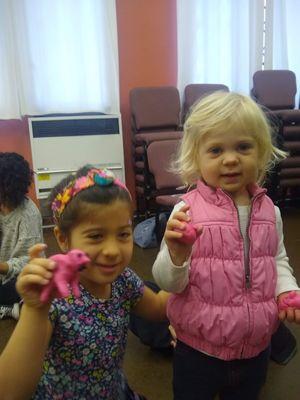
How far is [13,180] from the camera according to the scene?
208 cm

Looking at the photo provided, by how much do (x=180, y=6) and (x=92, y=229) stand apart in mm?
4031

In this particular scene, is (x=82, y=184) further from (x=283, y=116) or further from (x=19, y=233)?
(x=283, y=116)

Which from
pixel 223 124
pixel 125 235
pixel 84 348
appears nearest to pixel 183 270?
pixel 125 235

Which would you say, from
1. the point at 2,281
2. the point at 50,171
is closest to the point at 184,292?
the point at 2,281

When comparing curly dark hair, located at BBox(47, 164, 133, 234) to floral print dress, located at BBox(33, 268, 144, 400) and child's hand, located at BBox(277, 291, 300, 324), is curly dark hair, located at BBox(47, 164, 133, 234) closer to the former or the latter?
floral print dress, located at BBox(33, 268, 144, 400)

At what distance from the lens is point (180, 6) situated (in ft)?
13.6

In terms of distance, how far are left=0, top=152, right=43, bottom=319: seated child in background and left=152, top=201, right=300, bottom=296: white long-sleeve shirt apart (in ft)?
4.31

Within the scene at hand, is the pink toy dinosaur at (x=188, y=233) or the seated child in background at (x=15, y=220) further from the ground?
the pink toy dinosaur at (x=188, y=233)

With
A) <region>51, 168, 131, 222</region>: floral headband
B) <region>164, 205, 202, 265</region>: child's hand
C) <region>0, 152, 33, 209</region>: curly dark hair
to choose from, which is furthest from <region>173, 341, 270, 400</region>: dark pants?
<region>0, 152, 33, 209</region>: curly dark hair

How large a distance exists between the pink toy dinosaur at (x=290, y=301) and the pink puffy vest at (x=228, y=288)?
2 centimetres

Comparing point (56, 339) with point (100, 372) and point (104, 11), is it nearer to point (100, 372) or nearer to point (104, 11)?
point (100, 372)

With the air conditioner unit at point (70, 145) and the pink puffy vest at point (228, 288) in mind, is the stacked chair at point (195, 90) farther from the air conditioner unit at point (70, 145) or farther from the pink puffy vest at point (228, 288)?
the pink puffy vest at point (228, 288)

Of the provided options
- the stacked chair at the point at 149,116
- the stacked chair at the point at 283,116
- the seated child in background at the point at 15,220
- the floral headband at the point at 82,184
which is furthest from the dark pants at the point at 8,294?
the stacked chair at the point at 283,116

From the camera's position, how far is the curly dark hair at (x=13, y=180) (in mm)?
2082
